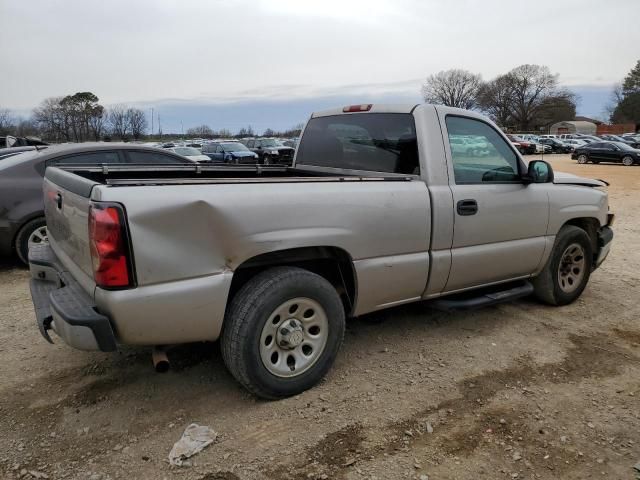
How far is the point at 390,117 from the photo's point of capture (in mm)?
4055

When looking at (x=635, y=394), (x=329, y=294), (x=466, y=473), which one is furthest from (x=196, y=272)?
(x=635, y=394)

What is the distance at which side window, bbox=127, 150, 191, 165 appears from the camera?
7367 mm

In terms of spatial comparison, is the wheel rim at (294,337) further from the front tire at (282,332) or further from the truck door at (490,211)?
the truck door at (490,211)

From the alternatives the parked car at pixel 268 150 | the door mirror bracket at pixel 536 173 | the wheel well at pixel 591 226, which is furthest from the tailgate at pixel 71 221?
the parked car at pixel 268 150

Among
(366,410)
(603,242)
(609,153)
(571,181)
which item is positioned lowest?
(366,410)

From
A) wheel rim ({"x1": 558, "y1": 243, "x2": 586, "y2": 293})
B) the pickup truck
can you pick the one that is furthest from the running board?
wheel rim ({"x1": 558, "y1": 243, "x2": 586, "y2": 293})

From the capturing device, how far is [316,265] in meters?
3.58

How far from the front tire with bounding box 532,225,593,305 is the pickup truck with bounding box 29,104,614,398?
21 millimetres

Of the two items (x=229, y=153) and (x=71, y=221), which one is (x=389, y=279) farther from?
(x=229, y=153)

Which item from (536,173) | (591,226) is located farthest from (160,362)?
(591,226)

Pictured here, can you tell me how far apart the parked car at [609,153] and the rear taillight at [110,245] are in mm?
34945

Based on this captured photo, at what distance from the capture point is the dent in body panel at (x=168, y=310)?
261 centimetres

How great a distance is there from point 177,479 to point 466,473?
145cm

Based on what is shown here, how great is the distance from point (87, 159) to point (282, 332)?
4.97 m
